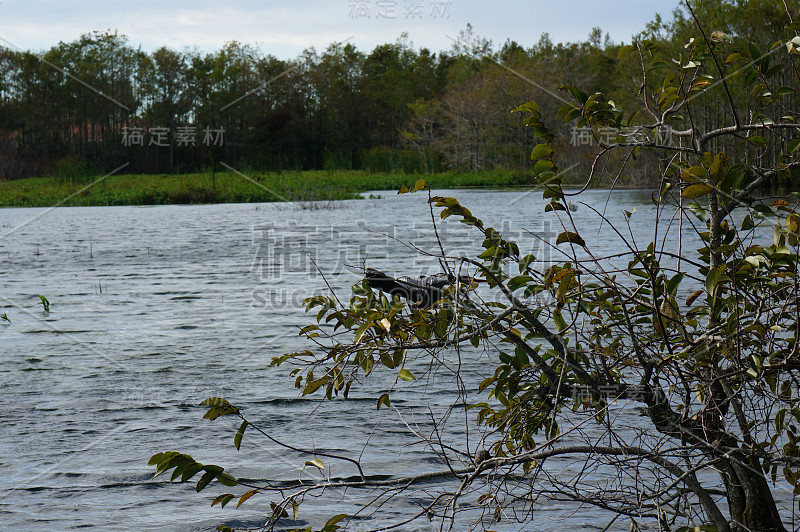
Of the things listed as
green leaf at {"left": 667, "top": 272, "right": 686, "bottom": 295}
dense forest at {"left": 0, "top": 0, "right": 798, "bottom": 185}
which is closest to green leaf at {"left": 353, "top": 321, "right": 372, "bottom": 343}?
green leaf at {"left": 667, "top": 272, "right": 686, "bottom": 295}

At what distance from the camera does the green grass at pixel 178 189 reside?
26.0 m

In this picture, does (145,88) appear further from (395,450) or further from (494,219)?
(395,450)

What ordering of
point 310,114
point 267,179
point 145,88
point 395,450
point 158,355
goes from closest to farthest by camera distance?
point 395,450 < point 158,355 < point 267,179 < point 145,88 < point 310,114

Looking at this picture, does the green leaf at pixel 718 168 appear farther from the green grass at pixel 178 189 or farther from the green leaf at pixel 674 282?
the green grass at pixel 178 189

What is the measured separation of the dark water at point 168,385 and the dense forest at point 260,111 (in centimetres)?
2059

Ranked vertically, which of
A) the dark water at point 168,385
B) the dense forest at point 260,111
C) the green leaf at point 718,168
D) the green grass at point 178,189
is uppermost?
the dense forest at point 260,111

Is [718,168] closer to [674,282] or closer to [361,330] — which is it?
[674,282]

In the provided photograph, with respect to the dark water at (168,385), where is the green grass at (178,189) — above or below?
above

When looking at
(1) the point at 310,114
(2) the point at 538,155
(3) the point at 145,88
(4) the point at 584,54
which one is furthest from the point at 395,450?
(4) the point at 584,54

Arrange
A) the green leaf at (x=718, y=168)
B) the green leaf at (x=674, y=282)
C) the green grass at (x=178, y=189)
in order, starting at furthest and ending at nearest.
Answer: the green grass at (x=178, y=189) < the green leaf at (x=674, y=282) < the green leaf at (x=718, y=168)

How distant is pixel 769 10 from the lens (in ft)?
82.1

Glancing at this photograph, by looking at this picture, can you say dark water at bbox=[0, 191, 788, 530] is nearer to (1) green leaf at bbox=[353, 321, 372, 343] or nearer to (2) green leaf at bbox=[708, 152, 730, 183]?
(1) green leaf at bbox=[353, 321, 372, 343]

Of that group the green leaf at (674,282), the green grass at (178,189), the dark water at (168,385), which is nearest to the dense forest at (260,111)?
the green grass at (178,189)

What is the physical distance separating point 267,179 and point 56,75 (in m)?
13.9
